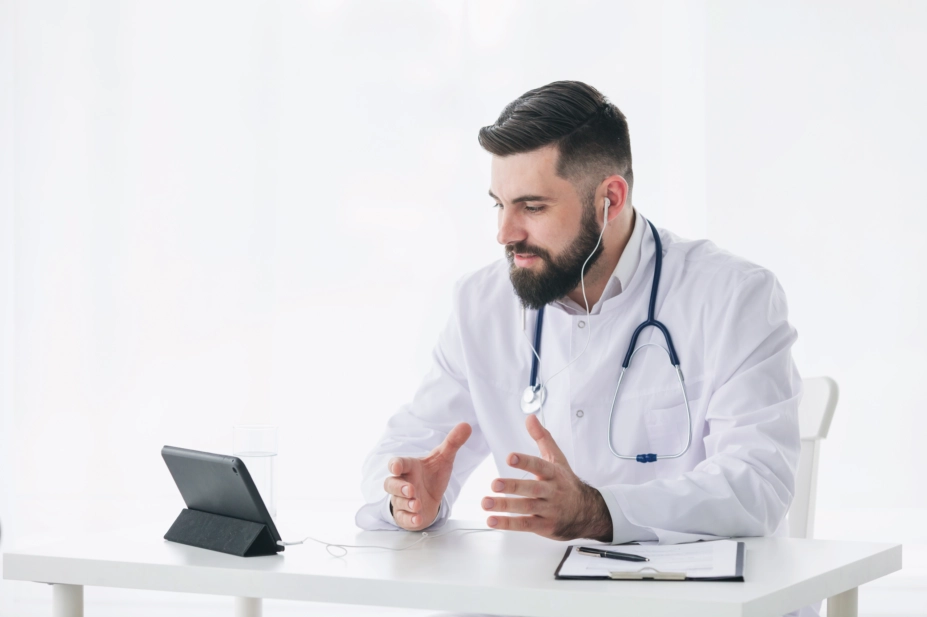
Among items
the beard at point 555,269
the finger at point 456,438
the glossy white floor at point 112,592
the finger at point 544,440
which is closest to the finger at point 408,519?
the finger at point 456,438

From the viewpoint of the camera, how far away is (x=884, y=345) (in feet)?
11.2

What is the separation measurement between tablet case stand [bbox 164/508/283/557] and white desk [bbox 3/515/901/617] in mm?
20

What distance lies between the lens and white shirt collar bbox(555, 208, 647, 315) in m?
2.01

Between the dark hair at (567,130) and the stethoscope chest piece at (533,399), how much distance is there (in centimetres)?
43

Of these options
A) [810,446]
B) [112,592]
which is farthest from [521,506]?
[112,592]

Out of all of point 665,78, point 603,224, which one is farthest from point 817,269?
point 603,224

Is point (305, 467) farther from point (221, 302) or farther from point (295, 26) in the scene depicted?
point (295, 26)

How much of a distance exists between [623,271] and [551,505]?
0.75 meters

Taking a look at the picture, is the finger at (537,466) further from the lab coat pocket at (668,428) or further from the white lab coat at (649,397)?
the lab coat pocket at (668,428)

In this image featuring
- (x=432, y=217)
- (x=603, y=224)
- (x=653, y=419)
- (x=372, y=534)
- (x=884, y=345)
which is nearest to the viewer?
(x=372, y=534)

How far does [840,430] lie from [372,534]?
91.5 inches

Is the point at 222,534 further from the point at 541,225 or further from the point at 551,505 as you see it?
the point at 541,225

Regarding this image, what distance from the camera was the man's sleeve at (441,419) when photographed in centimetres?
195

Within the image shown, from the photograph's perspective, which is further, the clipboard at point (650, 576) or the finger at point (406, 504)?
the finger at point (406, 504)
